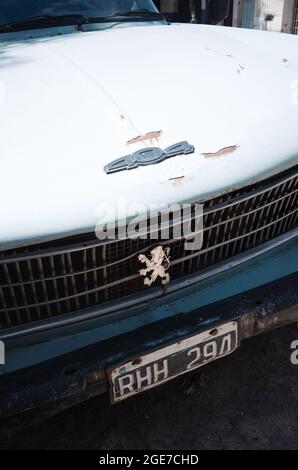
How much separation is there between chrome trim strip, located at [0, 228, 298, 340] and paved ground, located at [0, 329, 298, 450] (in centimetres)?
73

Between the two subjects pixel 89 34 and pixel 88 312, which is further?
pixel 89 34

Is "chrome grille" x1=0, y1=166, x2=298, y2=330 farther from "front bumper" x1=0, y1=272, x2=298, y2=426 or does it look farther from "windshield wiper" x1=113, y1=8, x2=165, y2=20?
"windshield wiper" x1=113, y1=8, x2=165, y2=20

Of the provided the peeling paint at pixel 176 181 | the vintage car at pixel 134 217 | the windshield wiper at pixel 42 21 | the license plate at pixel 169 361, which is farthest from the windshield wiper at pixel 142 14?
the license plate at pixel 169 361

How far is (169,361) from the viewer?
181 centimetres

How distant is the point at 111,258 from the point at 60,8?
6.20ft

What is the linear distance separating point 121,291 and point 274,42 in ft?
6.06

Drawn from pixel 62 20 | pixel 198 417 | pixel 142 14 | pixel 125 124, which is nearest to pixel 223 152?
pixel 125 124

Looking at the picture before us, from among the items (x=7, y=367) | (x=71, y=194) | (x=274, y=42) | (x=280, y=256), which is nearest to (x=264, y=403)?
(x=280, y=256)

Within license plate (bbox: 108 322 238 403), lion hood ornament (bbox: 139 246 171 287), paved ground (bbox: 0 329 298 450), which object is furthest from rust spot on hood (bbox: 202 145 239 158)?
paved ground (bbox: 0 329 298 450)

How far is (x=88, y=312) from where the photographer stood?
1825 millimetres
